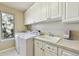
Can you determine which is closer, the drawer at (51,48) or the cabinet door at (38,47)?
the drawer at (51,48)

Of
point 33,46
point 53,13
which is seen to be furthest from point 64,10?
point 33,46

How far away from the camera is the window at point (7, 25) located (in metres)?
3.52

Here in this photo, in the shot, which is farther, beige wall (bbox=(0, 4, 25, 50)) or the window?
the window

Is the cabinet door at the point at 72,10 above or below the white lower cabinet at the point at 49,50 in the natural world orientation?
above

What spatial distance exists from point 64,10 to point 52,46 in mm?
710

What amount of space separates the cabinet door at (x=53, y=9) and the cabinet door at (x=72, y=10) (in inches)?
11.7

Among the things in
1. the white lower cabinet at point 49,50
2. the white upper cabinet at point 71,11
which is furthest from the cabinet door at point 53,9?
the white lower cabinet at point 49,50

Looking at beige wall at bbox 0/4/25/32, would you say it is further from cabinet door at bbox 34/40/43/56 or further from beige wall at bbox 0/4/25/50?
cabinet door at bbox 34/40/43/56

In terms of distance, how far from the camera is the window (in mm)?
3524

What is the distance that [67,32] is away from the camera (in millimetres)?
1908

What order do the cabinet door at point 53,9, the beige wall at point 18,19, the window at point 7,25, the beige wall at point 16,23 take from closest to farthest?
the cabinet door at point 53,9
the beige wall at point 16,23
the window at point 7,25
the beige wall at point 18,19

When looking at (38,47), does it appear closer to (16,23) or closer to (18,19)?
(16,23)

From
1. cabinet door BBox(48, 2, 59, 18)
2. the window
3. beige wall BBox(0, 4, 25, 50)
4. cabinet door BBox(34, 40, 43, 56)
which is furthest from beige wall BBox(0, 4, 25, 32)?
cabinet door BBox(48, 2, 59, 18)

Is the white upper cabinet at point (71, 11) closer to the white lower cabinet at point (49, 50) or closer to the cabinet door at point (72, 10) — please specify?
the cabinet door at point (72, 10)
